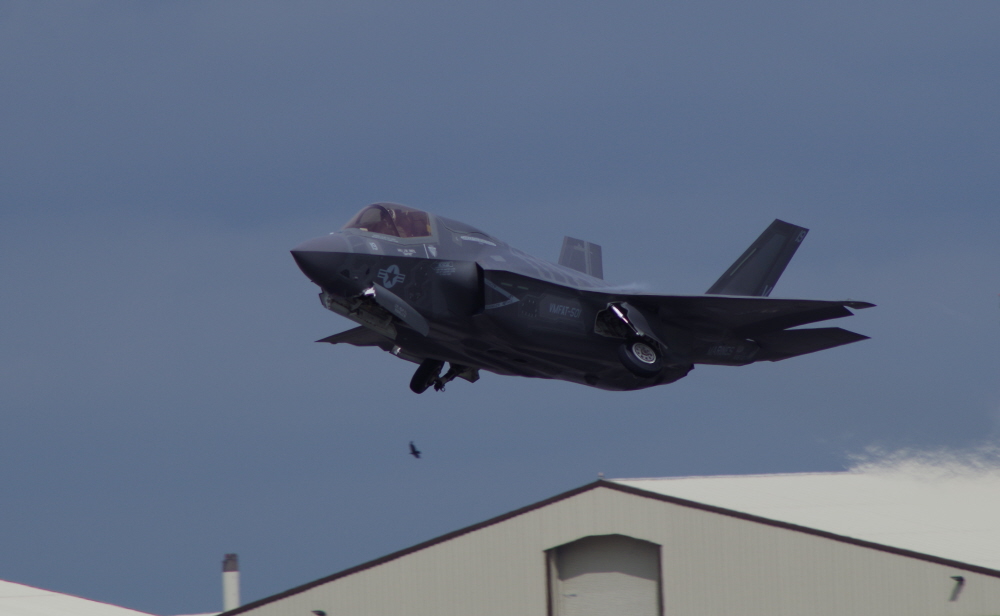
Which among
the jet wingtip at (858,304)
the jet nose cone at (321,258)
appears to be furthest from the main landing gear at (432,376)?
the jet wingtip at (858,304)

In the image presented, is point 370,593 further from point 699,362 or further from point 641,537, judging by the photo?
point 699,362

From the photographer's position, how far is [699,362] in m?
27.7

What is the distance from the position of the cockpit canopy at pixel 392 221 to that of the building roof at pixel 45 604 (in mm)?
26954

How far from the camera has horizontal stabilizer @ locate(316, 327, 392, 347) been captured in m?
29.5

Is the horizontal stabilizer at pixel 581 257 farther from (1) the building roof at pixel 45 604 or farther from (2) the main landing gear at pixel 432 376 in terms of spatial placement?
(1) the building roof at pixel 45 604

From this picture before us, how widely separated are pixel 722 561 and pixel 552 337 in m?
12.5

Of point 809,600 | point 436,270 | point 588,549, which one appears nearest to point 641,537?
point 588,549

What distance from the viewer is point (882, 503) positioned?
41.0 metres

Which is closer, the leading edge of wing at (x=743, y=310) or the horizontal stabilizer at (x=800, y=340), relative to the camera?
the leading edge of wing at (x=743, y=310)

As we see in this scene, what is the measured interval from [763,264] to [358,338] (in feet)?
33.5

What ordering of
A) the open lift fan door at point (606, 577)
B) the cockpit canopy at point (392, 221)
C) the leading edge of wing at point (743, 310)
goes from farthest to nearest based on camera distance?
the open lift fan door at point (606, 577), the leading edge of wing at point (743, 310), the cockpit canopy at point (392, 221)

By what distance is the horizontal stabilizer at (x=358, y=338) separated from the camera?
29.5 metres

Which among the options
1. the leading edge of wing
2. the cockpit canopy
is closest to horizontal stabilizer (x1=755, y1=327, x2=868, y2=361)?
the leading edge of wing

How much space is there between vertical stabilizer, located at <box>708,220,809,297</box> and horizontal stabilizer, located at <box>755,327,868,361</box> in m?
1.94
